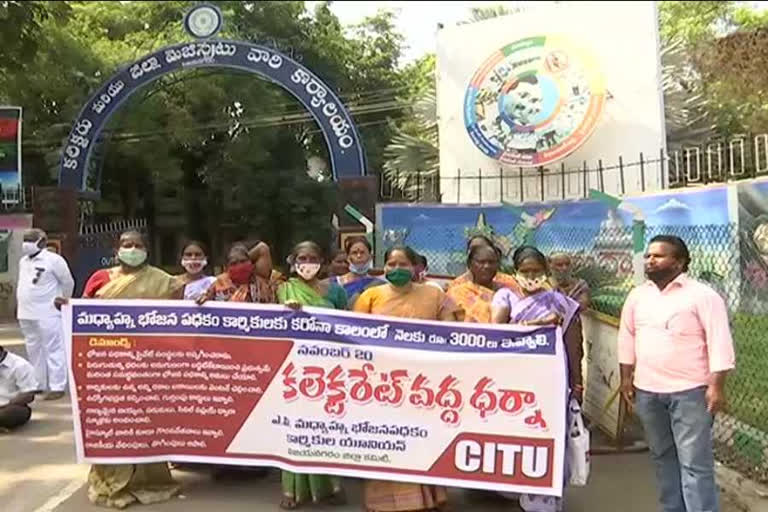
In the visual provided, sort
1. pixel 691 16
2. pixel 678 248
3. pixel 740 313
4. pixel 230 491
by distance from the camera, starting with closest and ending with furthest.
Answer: pixel 678 248
pixel 230 491
pixel 740 313
pixel 691 16

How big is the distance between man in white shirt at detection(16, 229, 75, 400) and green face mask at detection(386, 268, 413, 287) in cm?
479

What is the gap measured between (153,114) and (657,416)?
20839mm

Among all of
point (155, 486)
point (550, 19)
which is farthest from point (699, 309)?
point (550, 19)

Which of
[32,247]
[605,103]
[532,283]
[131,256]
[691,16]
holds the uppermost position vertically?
[691,16]

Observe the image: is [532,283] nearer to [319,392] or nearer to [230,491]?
[319,392]

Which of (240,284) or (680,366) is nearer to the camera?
(680,366)

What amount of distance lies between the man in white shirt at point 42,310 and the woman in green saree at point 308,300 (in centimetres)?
411

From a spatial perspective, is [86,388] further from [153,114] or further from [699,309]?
[153,114]

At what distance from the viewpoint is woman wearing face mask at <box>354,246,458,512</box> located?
179 inches

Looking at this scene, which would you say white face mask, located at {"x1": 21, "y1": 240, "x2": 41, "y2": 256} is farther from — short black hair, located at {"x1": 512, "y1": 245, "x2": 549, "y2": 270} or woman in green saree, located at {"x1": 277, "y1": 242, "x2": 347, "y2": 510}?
short black hair, located at {"x1": 512, "y1": 245, "x2": 549, "y2": 270}

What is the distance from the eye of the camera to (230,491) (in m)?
5.04

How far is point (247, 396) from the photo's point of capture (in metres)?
4.77

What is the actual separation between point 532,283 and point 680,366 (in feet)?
3.23

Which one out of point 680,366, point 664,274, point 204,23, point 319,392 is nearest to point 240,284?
point 319,392
